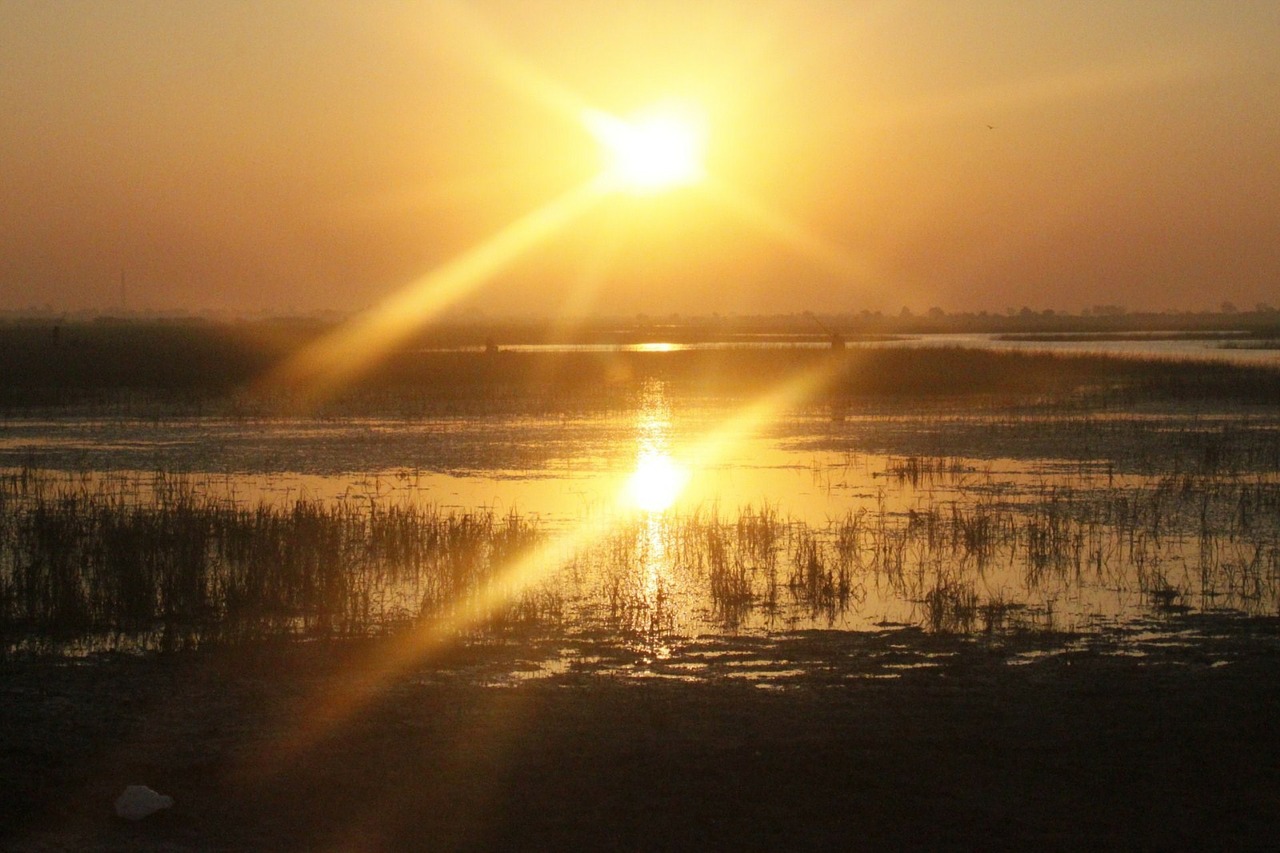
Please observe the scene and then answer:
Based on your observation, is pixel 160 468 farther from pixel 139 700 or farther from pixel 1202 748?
pixel 1202 748

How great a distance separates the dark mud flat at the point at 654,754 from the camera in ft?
19.9

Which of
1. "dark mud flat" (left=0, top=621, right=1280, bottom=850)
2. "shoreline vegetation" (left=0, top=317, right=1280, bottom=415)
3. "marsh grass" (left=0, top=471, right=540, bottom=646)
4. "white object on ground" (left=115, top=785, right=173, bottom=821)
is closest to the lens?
"dark mud flat" (left=0, top=621, right=1280, bottom=850)

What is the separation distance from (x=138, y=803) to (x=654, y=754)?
2.50 m

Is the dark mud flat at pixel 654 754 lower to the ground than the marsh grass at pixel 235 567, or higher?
lower

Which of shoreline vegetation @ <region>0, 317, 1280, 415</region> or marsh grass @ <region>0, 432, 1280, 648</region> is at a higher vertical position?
shoreline vegetation @ <region>0, 317, 1280, 415</region>

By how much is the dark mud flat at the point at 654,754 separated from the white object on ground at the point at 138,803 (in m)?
0.06

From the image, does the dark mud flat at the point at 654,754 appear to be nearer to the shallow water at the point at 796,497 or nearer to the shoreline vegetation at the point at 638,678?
the shoreline vegetation at the point at 638,678

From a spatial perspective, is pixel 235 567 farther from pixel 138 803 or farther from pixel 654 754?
pixel 654 754

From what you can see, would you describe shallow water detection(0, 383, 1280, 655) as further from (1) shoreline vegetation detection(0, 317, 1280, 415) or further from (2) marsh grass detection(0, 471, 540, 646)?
(1) shoreline vegetation detection(0, 317, 1280, 415)

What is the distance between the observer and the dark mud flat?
19.9 ft

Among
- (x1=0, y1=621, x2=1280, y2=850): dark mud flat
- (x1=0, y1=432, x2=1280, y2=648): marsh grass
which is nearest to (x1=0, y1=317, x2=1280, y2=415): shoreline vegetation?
(x1=0, y1=432, x2=1280, y2=648): marsh grass

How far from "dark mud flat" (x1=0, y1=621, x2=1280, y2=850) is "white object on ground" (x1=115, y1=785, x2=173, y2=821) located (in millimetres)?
61

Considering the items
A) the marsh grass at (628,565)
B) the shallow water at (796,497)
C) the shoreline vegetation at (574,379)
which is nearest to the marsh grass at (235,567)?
the marsh grass at (628,565)

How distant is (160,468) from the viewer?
802 inches
